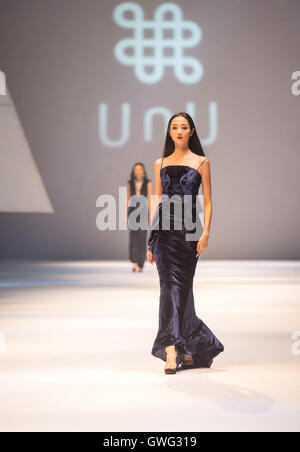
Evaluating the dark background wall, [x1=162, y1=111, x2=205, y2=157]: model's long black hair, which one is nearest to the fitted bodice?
[x1=162, y1=111, x2=205, y2=157]: model's long black hair

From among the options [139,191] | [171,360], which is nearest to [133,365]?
[171,360]

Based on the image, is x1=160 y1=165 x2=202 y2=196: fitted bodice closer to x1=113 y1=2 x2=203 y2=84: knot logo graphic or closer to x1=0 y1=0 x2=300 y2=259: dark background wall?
x1=0 y1=0 x2=300 y2=259: dark background wall

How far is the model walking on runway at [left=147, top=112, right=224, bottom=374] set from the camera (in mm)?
3721

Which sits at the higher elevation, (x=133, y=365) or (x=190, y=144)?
(x=190, y=144)

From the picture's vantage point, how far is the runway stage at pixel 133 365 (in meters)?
2.76

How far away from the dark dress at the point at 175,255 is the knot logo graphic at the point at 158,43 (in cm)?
890

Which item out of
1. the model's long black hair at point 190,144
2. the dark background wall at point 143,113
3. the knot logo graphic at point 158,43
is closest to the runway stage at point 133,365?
the model's long black hair at point 190,144

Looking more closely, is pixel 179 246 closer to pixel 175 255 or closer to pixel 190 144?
pixel 175 255

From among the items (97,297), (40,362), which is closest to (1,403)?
(40,362)

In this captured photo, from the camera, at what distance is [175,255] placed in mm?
3730

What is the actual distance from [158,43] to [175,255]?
9.05 m

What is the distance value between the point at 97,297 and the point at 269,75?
22.0 feet

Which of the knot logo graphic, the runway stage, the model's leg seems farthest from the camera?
the knot logo graphic

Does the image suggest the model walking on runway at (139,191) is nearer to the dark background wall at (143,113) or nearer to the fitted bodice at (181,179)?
the dark background wall at (143,113)
